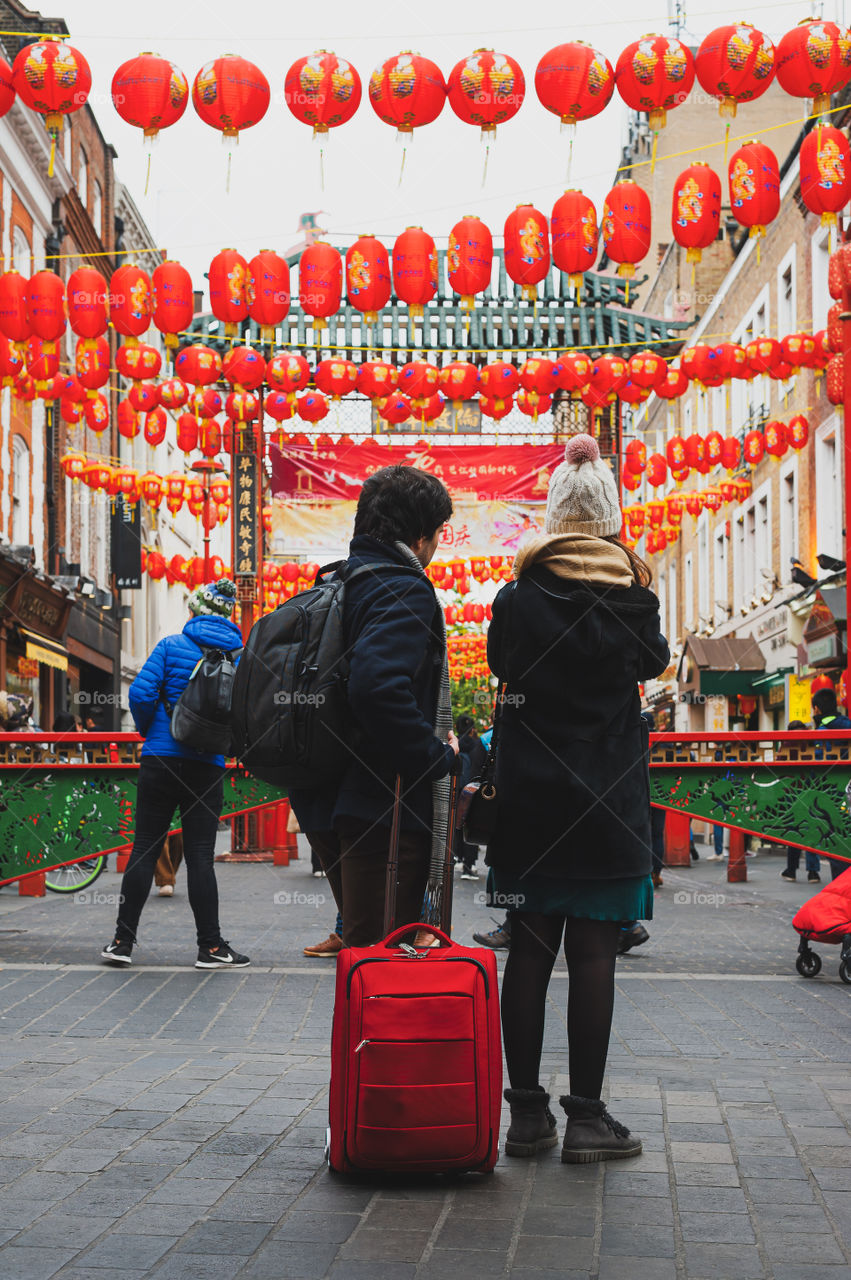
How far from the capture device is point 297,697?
139 inches

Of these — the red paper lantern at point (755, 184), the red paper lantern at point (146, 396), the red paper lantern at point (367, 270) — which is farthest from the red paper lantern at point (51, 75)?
the red paper lantern at point (146, 396)

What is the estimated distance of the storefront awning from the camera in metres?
22.1

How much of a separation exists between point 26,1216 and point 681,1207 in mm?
1439

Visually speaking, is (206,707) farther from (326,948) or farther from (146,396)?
(146,396)

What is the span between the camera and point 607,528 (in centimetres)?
377

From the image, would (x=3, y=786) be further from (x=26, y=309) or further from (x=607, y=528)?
(x=26, y=309)

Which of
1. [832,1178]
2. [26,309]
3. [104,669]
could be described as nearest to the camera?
[832,1178]

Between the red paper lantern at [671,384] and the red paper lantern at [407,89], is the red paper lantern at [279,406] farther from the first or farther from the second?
the red paper lantern at [407,89]

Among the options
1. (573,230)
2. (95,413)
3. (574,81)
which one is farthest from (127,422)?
(574,81)

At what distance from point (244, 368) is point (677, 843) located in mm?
7961

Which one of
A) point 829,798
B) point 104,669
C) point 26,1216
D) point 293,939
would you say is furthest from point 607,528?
point 104,669

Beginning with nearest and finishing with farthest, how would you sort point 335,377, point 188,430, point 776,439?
1. point 335,377
2. point 188,430
3. point 776,439

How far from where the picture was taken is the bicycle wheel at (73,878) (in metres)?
11.7

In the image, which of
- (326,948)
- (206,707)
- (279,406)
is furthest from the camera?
(279,406)
